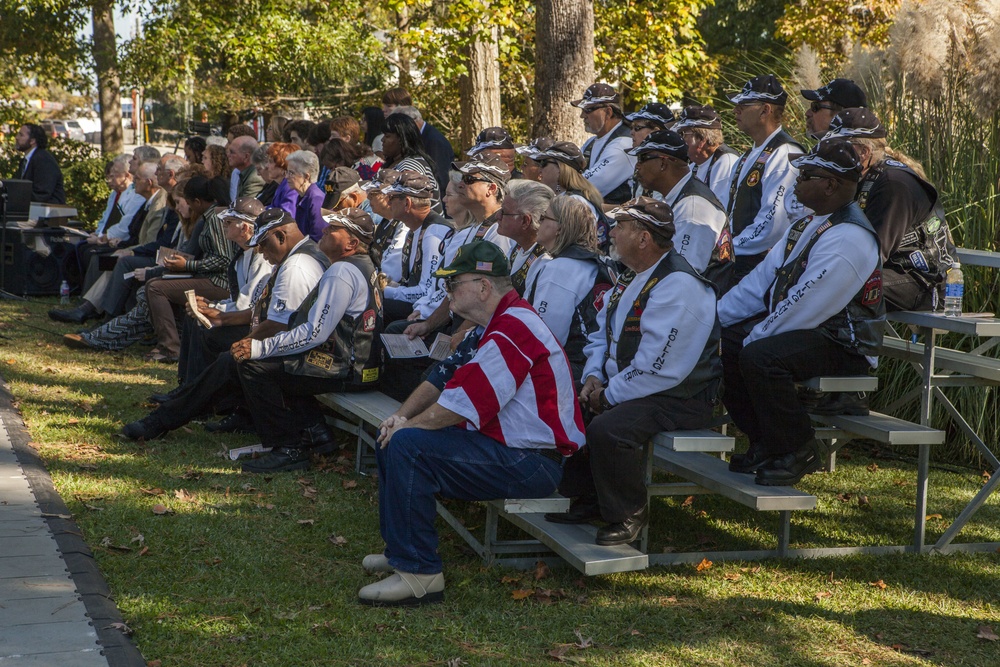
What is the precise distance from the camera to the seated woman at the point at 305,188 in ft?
32.1

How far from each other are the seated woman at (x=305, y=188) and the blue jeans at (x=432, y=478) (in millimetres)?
5326

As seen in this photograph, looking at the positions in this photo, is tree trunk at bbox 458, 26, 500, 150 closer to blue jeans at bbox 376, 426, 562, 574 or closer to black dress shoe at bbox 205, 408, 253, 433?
black dress shoe at bbox 205, 408, 253, 433

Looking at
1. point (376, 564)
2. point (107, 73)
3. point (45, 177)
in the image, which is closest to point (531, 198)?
point (376, 564)

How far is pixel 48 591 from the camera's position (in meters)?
4.72

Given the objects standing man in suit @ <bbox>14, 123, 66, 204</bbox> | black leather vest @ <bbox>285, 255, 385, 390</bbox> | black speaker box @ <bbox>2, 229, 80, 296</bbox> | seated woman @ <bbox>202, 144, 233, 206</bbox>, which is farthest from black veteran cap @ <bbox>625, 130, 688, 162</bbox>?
standing man in suit @ <bbox>14, 123, 66, 204</bbox>

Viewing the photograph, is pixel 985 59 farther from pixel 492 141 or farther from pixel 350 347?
pixel 350 347

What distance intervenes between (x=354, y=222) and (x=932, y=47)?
4.41 metres

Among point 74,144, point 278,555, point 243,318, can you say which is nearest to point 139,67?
point 74,144

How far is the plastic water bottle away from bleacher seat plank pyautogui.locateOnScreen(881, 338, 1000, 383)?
29 centimetres

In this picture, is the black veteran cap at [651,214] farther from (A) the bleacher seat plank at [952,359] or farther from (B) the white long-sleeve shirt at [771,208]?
(A) the bleacher seat plank at [952,359]

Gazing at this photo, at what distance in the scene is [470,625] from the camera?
458 centimetres

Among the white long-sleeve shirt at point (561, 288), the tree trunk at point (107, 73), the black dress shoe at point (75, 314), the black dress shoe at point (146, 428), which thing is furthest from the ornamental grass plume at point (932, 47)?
the tree trunk at point (107, 73)

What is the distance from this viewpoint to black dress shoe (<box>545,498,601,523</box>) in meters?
5.33

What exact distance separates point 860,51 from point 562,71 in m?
2.84
